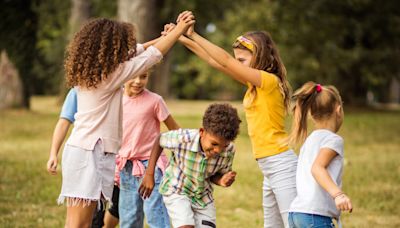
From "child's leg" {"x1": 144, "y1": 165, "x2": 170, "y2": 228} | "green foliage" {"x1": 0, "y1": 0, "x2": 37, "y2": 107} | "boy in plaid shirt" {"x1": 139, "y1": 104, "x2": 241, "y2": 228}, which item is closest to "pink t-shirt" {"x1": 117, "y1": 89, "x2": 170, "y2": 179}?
"child's leg" {"x1": 144, "y1": 165, "x2": 170, "y2": 228}

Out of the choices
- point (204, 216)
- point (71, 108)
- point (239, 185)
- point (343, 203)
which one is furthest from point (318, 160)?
point (239, 185)

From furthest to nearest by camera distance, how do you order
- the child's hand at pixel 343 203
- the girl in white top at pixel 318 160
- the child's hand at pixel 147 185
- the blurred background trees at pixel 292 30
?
the blurred background trees at pixel 292 30
the child's hand at pixel 147 185
the girl in white top at pixel 318 160
the child's hand at pixel 343 203

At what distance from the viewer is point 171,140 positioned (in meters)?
4.69

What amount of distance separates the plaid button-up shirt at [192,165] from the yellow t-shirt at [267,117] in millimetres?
212

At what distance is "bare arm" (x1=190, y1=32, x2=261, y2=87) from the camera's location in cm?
457

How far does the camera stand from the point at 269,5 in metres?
24.7

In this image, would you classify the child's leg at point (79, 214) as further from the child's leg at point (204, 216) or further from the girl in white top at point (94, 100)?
the child's leg at point (204, 216)

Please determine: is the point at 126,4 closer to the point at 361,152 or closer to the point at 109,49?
the point at 361,152

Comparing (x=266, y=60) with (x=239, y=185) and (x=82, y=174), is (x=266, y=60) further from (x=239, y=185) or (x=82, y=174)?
(x=239, y=185)

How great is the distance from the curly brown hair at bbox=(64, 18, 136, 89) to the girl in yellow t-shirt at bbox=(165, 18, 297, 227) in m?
0.45

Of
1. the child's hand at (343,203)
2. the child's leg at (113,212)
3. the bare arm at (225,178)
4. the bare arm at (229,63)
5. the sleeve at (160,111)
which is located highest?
the bare arm at (229,63)

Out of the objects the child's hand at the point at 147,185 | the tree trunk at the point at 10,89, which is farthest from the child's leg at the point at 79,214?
the tree trunk at the point at 10,89

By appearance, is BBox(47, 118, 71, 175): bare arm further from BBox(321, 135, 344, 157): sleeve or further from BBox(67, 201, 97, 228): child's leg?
BBox(321, 135, 344, 157): sleeve

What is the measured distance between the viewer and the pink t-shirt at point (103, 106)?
14.5ft
